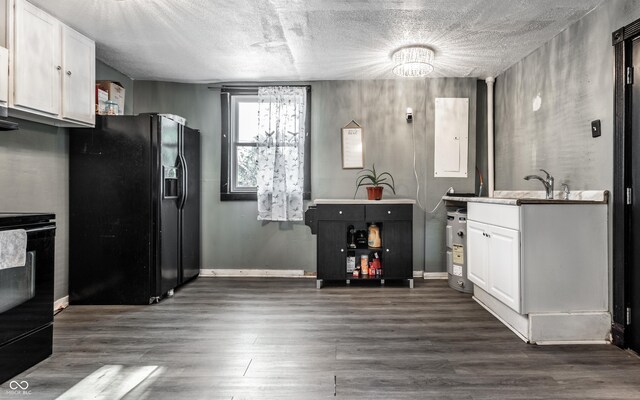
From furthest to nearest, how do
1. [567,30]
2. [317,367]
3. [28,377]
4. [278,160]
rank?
[278,160], [567,30], [317,367], [28,377]

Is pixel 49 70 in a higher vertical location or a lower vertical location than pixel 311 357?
higher

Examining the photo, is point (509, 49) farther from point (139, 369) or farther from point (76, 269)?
point (76, 269)

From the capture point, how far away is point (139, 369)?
2.13m

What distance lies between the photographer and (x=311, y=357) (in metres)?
2.29

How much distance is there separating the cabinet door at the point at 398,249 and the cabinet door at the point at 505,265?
1.06m

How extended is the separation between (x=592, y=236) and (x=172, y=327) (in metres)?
2.98

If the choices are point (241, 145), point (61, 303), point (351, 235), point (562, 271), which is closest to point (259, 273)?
point (351, 235)

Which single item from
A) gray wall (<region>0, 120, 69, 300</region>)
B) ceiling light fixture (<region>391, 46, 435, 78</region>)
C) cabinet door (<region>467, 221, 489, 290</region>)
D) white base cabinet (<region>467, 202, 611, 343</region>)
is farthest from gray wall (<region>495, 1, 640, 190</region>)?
gray wall (<region>0, 120, 69, 300</region>)

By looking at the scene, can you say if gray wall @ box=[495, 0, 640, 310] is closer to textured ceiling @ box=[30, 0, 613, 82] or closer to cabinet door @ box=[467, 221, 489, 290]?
textured ceiling @ box=[30, 0, 613, 82]

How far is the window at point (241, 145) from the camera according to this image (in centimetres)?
450

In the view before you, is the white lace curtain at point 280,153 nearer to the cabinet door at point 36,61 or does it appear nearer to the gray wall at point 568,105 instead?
the cabinet door at point 36,61

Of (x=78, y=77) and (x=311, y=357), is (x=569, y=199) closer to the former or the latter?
(x=311, y=357)

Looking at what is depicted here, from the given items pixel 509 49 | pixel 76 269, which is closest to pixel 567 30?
pixel 509 49

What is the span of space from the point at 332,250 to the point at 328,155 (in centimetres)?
116
